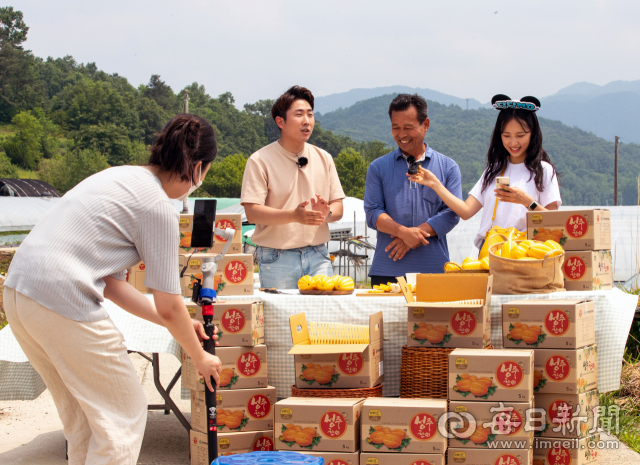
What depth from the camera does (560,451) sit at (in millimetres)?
2701

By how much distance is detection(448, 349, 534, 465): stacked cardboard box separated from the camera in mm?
2533

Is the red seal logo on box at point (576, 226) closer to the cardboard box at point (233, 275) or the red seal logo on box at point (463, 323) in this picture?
the red seal logo on box at point (463, 323)

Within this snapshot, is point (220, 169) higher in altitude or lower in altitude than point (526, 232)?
higher

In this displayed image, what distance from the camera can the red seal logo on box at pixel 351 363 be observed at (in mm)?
2805

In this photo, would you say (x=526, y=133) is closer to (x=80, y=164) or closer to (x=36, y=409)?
(x=36, y=409)

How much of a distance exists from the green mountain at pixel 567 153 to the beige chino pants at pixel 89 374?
2633 inches

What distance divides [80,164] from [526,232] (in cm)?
5240

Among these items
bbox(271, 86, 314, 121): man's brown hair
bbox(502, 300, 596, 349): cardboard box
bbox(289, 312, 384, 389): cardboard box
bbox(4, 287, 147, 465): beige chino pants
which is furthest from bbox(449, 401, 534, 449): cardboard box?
bbox(271, 86, 314, 121): man's brown hair

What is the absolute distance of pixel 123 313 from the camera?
316cm

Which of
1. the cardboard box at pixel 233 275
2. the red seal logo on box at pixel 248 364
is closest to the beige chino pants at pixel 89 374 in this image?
the red seal logo on box at pixel 248 364

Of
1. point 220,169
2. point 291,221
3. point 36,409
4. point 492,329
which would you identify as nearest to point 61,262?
point 291,221

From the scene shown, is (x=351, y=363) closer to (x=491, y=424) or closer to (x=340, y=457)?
(x=340, y=457)

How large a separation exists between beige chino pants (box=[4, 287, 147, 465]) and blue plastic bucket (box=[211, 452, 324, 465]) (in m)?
0.32

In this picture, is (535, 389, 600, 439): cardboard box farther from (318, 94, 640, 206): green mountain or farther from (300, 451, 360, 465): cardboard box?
(318, 94, 640, 206): green mountain
